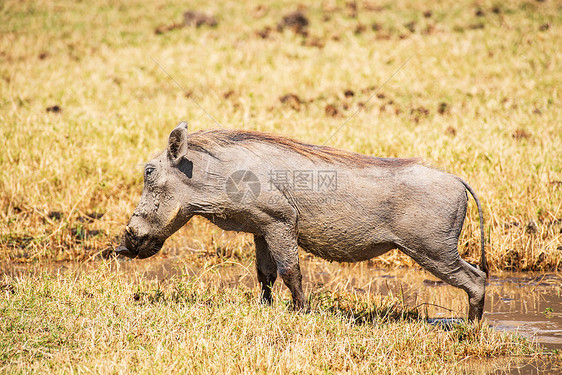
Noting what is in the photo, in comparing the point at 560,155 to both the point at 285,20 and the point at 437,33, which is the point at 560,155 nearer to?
the point at 437,33

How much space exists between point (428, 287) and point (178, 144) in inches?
97.5

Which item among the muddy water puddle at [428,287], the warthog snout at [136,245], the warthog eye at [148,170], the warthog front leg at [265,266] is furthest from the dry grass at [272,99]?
the warthog eye at [148,170]

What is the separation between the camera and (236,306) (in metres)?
4.38

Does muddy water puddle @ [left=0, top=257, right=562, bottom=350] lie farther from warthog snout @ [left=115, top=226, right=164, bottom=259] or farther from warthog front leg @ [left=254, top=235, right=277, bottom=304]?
warthog snout @ [left=115, top=226, right=164, bottom=259]

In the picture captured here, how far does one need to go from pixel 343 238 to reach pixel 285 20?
1085cm

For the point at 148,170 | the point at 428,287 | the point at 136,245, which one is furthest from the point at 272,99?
the point at 136,245

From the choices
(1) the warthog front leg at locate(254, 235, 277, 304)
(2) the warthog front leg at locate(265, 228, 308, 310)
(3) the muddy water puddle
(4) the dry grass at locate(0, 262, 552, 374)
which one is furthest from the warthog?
(3) the muddy water puddle

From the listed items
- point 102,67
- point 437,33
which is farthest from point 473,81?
point 102,67

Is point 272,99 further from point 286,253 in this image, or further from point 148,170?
point 286,253

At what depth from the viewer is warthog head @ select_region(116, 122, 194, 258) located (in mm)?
4336

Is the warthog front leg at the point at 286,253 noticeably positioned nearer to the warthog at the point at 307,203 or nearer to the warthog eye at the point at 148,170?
the warthog at the point at 307,203

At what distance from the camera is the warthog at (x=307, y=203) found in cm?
426

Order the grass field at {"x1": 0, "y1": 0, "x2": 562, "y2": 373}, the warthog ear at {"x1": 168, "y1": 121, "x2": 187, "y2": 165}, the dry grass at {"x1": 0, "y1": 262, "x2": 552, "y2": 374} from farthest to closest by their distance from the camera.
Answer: the warthog ear at {"x1": 168, "y1": 121, "x2": 187, "y2": 165}
the grass field at {"x1": 0, "y1": 0, "x2": 562, "y2": 373}
the dry grass at {"x1": 0, "y1": 262, "x2": 552, "y2": 374}

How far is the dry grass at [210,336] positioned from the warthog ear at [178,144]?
975mm
